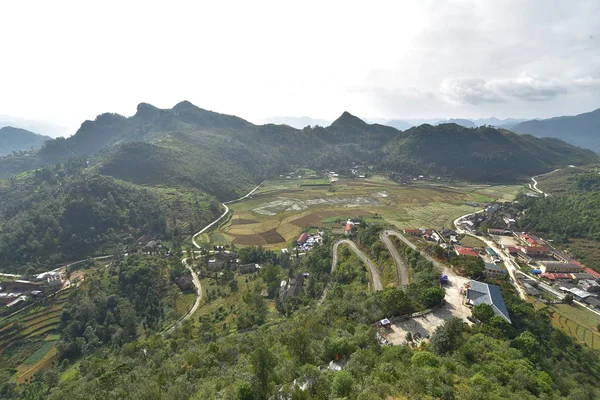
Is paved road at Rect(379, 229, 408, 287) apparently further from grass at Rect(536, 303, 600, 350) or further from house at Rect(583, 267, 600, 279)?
house at Rect(583, 267, 600, 279)

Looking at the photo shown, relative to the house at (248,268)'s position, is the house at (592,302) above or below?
above

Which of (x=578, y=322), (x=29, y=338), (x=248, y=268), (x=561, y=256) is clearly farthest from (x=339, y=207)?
(x=29, y=338)

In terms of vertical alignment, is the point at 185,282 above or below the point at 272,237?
below

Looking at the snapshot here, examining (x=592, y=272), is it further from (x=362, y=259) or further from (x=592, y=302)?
(x=362, y=259)

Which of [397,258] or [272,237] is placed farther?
[272,237]

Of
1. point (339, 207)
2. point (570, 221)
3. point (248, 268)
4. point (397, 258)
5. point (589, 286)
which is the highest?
point (570, 221)

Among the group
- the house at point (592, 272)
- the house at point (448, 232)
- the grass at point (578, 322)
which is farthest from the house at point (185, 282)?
the house at point (592, 272)

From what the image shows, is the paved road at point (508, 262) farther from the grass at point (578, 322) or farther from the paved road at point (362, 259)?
the paved road at point (362, 259)

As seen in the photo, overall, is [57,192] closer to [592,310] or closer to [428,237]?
[428,237]
